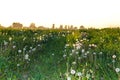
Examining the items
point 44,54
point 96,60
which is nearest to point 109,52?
point 96,60

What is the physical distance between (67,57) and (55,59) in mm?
383

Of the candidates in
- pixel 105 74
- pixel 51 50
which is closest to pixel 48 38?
pixel 51 50

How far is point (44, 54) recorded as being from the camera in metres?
8.88

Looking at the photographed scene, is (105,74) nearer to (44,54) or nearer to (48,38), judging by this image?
(44,54)

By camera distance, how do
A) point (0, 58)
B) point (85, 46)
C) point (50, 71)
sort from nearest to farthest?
point (50, 71) < point (0, 58) < point (85, 46)

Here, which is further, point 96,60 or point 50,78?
point 96,60

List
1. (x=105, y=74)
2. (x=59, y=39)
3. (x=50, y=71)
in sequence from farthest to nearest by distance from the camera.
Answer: (x=59, y=39) → (x=50, y=71) → (x=105, y=74)

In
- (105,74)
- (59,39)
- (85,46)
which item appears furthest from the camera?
(59,39)

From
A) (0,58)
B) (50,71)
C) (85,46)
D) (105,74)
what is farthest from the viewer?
(85,46)

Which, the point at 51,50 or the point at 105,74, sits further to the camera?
the point at 51,50

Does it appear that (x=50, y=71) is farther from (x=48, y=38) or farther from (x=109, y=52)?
(x=48, y=38)

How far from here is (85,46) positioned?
885 cm

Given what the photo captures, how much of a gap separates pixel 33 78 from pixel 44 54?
7.75 feet

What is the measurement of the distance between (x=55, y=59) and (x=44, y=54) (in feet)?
2.68
